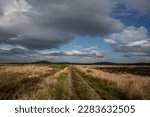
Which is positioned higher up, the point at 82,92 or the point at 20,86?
the point at 20,86

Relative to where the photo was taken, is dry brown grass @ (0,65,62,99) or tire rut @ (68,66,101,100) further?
dry brown grass @ (0,65,62,99)

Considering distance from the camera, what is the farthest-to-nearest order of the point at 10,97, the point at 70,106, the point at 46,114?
1. the point at 10,97
2. the point at 70,106
3. the point at 46,114

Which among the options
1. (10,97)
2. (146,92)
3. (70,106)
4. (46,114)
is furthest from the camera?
(146,92)

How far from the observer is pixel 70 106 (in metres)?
11.4

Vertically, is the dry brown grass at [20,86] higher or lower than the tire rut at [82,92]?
higher

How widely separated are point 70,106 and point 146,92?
20.9 ft

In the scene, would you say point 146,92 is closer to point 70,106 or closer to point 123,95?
point 123,95

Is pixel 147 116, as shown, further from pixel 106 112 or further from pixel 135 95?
pixel 135 95

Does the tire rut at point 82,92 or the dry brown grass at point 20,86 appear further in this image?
the dry brown grass at point 20,86

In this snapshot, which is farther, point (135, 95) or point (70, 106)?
point (135, 95)

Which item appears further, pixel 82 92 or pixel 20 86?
pixel 20 86

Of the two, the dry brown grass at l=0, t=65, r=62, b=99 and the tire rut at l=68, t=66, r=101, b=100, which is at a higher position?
the dry brown grass at l=0, t=65, r=62, b=99

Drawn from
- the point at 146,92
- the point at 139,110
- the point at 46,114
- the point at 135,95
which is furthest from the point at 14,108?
the point at 146,92

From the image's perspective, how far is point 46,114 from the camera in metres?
10.5
